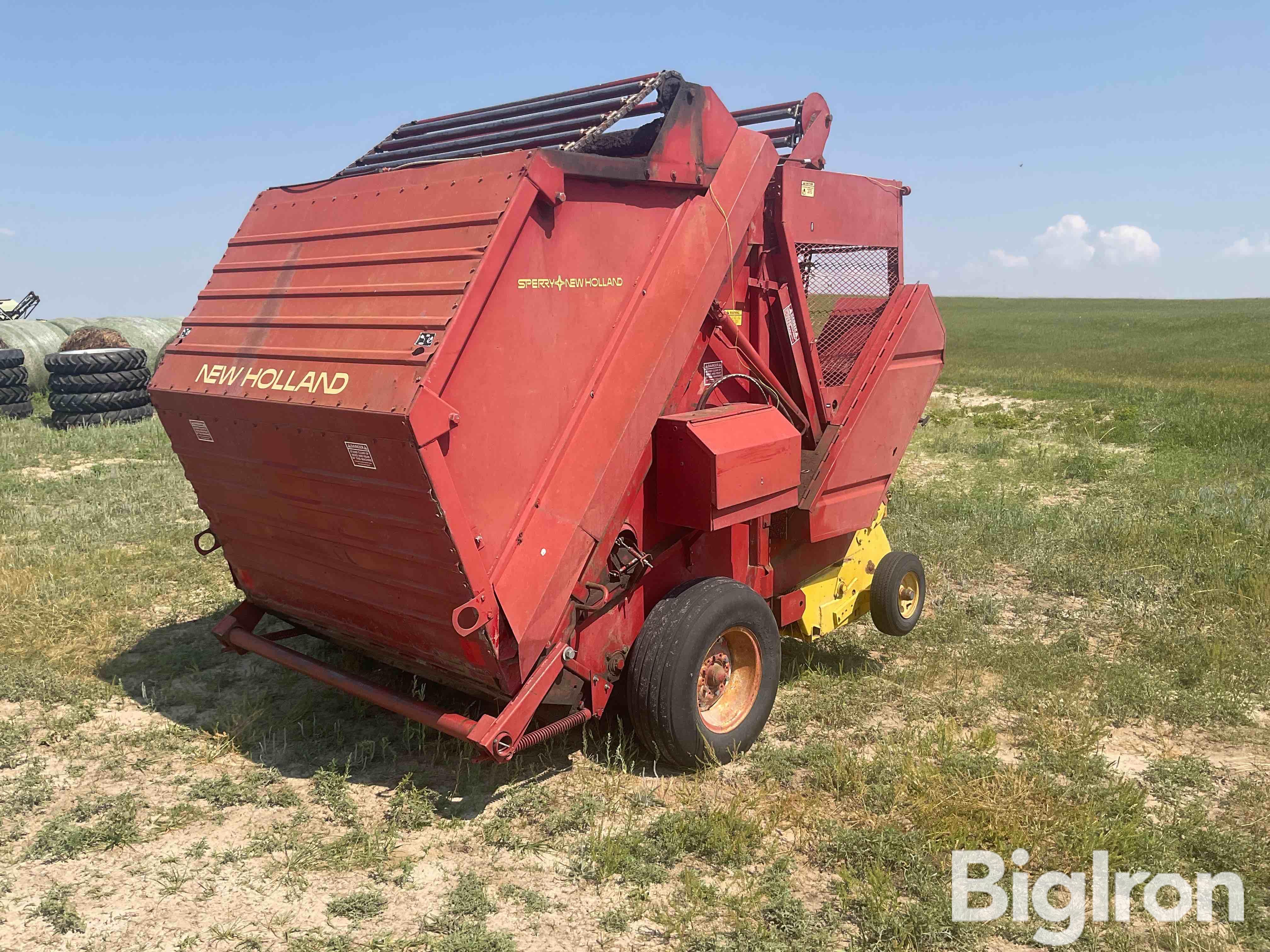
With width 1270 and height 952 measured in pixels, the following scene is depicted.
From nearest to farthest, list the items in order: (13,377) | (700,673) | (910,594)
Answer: (700,673), (910,594), (13,377)

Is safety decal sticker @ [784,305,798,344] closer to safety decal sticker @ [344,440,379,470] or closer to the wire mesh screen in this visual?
the wire mesh screen

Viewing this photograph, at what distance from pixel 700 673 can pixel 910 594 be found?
225 cm

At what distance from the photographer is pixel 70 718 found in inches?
211

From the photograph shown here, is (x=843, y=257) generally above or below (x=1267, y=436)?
above

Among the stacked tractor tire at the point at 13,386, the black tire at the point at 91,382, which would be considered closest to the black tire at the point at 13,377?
the stacked tractor tire at the point at 13,386

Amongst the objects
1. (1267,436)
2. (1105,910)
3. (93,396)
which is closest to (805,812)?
(1105,910)

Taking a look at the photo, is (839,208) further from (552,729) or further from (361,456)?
(552,729)

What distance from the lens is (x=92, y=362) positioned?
48.7 ft

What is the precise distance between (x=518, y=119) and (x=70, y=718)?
3.95 meters

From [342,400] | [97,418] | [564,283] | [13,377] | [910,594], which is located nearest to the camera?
[342,400]

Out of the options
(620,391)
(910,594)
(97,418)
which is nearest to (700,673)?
(620,391)

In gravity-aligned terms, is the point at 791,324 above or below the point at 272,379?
above

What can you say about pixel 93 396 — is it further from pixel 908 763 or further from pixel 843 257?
pixel 908 763

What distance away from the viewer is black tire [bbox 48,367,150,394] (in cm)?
1493
